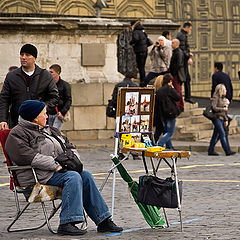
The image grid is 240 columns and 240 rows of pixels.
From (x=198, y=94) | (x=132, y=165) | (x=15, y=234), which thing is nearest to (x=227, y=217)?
(x=15, y=234)

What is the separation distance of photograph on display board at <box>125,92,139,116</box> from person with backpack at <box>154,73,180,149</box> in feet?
23.1

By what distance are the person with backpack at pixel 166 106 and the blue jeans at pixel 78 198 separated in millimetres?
8608

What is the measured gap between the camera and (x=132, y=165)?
1527 cm

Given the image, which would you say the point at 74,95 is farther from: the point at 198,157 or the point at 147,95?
the point at 147,95

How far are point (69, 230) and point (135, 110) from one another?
6.96 ft

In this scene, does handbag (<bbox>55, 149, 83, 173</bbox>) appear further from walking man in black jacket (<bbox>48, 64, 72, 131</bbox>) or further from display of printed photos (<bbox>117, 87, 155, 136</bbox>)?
walking man in black jacket (<bbox>48, 64, 72, 131</bbox>)

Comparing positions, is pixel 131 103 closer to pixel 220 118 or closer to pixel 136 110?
pixel 136 110

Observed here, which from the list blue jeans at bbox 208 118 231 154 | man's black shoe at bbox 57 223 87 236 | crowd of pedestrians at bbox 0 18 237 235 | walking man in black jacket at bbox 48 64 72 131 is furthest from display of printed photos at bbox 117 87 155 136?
blue jeans at bbox 208 118 231 154

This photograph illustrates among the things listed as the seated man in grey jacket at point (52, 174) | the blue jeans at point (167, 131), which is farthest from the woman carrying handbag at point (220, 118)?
the seated man in grey jacket at point (52, 174)

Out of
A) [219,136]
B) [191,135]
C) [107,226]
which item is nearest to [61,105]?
[219,136]

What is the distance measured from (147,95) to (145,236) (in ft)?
7.06

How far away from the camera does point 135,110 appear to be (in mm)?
10008

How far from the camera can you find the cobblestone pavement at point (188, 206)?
8.42 meters

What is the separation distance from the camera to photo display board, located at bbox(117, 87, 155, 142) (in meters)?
9.83
